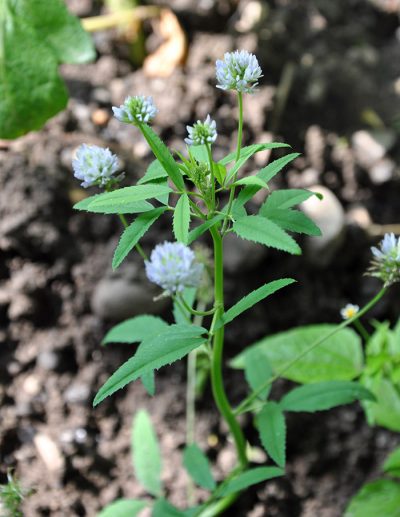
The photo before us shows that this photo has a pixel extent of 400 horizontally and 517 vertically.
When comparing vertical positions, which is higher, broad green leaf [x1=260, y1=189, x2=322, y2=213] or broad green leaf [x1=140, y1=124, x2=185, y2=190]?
broad green leaf [x1=140, y1=124, x2=185, y2=190]

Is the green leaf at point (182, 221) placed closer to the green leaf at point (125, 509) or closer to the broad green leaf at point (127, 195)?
the broad green leaf at point (127, 195)

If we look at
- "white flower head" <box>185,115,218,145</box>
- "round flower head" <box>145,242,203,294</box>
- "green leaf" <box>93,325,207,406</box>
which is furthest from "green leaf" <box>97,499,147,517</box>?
"white flower head" <box>185,115,218,145</box>

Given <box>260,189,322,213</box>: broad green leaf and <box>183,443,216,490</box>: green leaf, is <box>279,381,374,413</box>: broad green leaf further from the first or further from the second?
<box>260,189,322,213</box>: broad green leaf

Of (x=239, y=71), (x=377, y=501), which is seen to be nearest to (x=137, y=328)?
(x=239, y=71)

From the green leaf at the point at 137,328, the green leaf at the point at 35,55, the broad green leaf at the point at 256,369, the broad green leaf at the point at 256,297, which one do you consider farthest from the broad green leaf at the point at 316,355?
the green leaf at the point at 35,55

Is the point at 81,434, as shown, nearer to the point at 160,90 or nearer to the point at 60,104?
the point at 60,104
